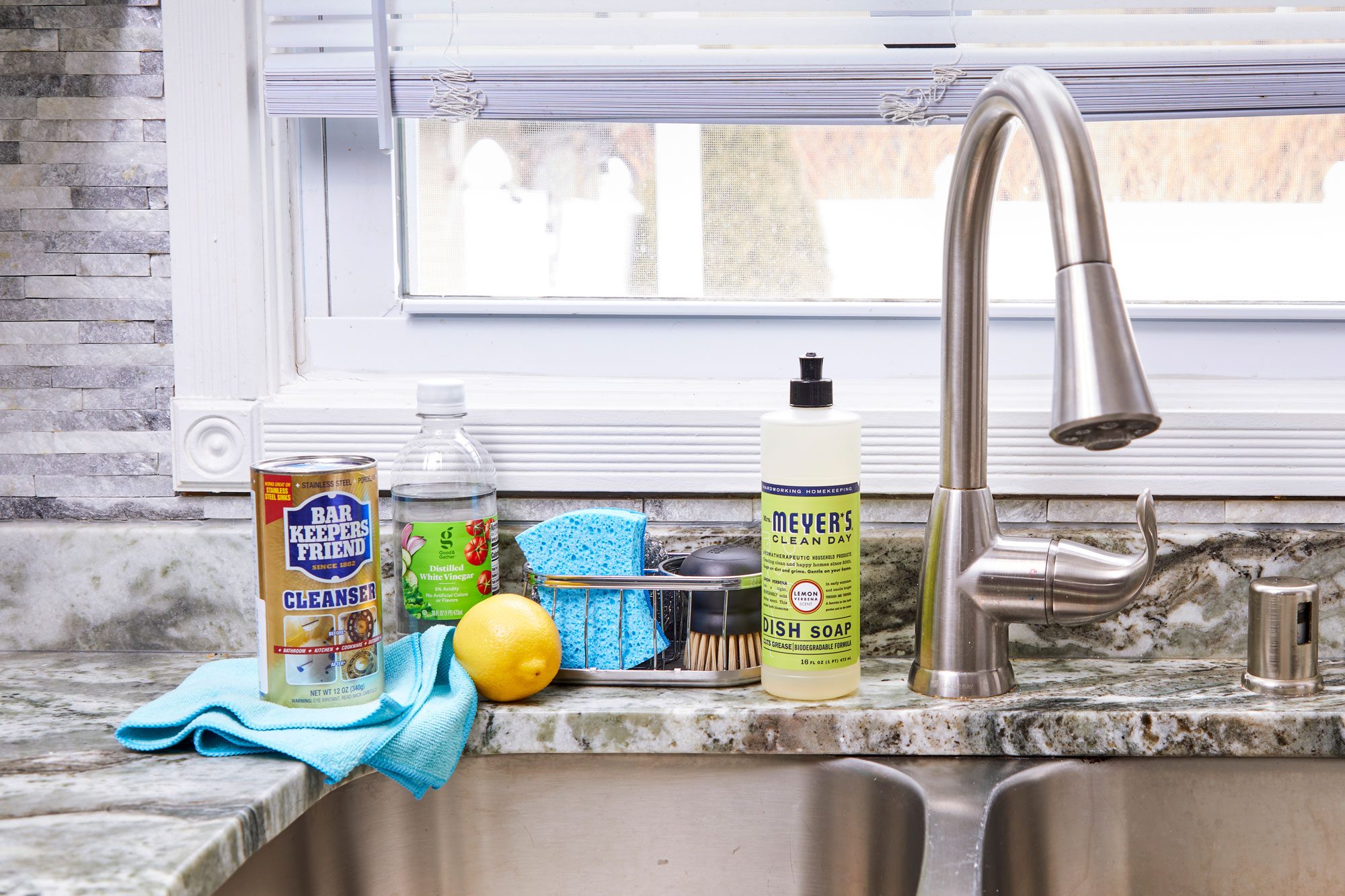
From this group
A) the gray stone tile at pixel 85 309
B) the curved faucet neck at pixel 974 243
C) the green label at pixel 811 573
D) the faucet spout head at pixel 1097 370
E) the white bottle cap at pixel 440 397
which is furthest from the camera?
the gray stone tile at pixel 85 309

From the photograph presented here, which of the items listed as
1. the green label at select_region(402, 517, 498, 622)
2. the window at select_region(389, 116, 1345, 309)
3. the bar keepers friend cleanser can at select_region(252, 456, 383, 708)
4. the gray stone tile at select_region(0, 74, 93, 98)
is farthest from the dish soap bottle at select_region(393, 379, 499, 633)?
the gray stone tile at select_region(0, 74, 93, 98)

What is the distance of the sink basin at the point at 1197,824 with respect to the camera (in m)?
0.77

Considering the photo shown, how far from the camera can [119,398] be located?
968 millimetres

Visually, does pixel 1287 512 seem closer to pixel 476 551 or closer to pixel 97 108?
pixel 476 551

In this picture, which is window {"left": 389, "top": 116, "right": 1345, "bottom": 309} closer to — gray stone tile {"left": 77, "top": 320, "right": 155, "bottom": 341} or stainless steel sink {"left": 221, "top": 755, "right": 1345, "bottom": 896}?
gray stone tile {"left": 77, "top": 320, "right": 155, "bottom": 341}

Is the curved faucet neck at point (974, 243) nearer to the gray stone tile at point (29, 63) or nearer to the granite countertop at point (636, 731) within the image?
the granite countertop at point (636, 731)

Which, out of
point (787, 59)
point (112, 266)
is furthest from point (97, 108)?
point (787, 59)

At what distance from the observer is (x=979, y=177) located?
76cm

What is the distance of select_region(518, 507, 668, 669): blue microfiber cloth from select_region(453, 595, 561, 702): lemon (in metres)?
0.07

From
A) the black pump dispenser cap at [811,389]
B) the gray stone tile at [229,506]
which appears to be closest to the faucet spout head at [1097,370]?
the black pump dispenser cap at [811,389]

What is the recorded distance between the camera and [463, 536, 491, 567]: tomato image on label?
0.85 meters

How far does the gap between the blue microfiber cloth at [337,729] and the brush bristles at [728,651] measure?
19cm

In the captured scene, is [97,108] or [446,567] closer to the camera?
[446,567]

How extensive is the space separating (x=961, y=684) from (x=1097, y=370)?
328 millimetres
